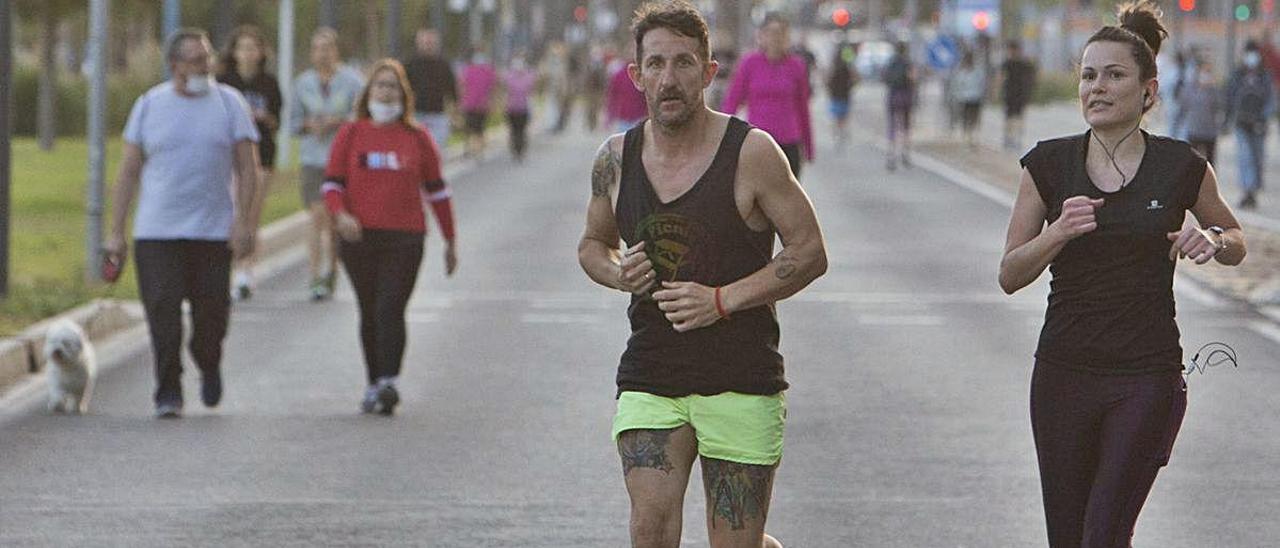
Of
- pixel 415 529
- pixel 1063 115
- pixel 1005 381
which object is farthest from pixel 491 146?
pixel 415 529

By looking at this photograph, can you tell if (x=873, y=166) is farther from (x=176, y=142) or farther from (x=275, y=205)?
(x=176, y=142)

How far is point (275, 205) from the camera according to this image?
25.5 metres

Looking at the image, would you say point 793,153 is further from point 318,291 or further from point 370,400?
point 370,400

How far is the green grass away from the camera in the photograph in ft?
49.9

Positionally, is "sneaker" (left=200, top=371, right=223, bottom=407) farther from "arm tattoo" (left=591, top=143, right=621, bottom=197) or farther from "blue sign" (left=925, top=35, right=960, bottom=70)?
"blue sign" (left=925, top=35, right=960, bottom=70)

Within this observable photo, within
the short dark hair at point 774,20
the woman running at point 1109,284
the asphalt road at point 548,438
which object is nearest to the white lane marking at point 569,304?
the asphalt road at point 548,438

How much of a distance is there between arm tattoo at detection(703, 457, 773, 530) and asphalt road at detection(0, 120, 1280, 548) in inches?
94.6

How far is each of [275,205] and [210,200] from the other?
14.3 metres

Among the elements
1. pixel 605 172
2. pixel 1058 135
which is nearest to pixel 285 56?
pixel 1058 135

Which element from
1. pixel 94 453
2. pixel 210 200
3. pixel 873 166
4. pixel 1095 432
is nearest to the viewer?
pixel 1095 432

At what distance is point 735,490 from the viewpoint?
5.81m

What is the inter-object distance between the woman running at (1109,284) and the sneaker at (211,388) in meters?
6.20

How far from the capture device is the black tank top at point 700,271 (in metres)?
5.77

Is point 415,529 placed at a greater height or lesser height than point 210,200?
lesser
